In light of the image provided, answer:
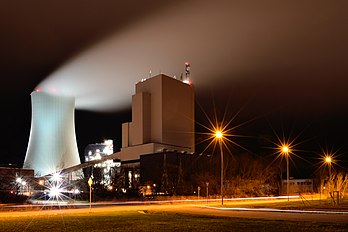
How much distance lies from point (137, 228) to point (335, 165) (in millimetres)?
69598

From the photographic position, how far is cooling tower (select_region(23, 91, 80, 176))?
6625cm

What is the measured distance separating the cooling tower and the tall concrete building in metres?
17.5

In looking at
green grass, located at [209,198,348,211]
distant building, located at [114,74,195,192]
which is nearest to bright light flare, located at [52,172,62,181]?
distant building, located at [114,74,195,192]

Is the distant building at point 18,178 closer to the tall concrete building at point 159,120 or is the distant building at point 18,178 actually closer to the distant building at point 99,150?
the tall concrete building at point 159,120

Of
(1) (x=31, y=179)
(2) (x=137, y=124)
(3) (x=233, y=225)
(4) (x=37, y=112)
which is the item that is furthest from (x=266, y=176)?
(3) (x=233, y=225)

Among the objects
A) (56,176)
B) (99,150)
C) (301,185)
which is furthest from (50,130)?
(301,185)

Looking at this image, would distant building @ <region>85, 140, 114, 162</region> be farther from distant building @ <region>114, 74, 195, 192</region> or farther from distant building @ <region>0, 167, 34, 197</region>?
distant building @ <region>0, 167, 34, 197</region>

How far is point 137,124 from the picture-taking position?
280 ft

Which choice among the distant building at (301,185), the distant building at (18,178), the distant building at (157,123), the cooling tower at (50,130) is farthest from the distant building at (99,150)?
the distant building at (301,185)

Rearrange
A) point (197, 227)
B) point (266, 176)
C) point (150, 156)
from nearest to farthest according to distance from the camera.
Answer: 1. point (197, 227)
2. point (266, 176)
3. point (150, 156)

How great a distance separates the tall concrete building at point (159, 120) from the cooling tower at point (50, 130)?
1749 centimetres

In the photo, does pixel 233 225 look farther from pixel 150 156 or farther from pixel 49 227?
pixel 150 156

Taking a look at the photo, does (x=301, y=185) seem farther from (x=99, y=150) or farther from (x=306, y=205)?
(x=306, y=205)

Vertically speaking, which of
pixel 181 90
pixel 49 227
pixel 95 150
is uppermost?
pixel 181 90
